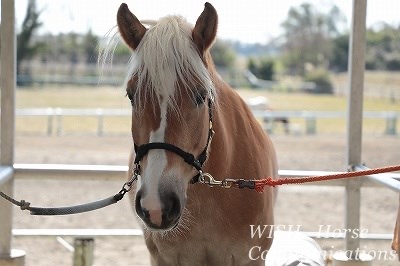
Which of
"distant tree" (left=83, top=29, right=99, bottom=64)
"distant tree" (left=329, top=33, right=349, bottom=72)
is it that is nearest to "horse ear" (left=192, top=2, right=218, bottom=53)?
"distant tree" (left=83, top=29, right=99, bottom=64)

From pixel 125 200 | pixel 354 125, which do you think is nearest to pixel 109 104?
pixel 125 200

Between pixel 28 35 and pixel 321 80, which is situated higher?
pixel 28 35

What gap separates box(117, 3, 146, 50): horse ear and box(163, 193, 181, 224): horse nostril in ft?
2.18

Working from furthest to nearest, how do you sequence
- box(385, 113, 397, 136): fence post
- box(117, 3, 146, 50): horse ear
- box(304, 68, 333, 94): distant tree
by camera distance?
box(304, 68, 333, 94): distant tree, box(385, 113, 397, 136): fence post, box(117, 3, 146, 50): horse ear

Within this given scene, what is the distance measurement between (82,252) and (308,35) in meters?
30.4

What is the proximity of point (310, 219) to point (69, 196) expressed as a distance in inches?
136

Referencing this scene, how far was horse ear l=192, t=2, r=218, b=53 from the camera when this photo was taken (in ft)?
7.87

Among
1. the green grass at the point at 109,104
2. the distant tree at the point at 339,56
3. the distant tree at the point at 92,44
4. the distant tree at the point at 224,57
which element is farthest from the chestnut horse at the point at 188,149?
the distant tree at the point at 224,57

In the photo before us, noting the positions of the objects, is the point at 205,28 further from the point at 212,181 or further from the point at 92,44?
the point at 92,44

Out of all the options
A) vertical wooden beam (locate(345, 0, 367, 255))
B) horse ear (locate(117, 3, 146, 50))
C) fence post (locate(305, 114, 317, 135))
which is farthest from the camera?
fence post (locate(305, 114, 317, 135))

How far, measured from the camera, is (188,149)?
2.35m

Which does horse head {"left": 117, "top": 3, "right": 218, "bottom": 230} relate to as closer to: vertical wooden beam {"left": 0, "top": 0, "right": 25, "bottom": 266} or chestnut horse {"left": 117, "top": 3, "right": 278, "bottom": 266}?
chestnut horse {"left": 117, "top": 3, "right": 278, "bottom": 266}

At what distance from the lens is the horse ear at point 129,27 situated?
245cm

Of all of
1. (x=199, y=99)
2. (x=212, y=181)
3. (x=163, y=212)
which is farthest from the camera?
(x=212, y=181)
